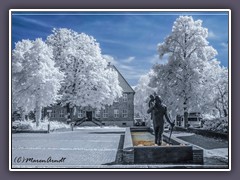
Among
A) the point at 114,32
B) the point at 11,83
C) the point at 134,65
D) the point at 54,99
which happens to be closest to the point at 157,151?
the point at 134,65

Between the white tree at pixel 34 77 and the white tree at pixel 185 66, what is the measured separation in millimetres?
4414

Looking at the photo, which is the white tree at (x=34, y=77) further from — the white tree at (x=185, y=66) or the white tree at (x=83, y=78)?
the white tree at (x=185, y=66)

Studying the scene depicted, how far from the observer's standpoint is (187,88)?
45.8 feet

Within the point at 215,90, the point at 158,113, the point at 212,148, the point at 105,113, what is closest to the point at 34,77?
the point at 105,113

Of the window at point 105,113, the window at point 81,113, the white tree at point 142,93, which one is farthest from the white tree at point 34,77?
the white tree at point 142,93

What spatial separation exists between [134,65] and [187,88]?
3.20 meters

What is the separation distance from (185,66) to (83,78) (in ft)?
15.4

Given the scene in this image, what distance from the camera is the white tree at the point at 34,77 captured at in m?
11.6

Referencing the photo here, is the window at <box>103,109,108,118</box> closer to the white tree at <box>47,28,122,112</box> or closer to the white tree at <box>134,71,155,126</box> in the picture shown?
the white tree at <box>47,28,122,112</box>

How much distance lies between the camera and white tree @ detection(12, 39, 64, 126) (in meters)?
11.6

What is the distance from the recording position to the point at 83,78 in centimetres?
1689

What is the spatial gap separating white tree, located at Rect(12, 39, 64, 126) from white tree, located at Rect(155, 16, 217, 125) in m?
4.41

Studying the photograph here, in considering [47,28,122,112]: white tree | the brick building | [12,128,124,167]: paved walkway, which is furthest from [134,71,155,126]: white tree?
[12,128,124,167]: paved walkway
